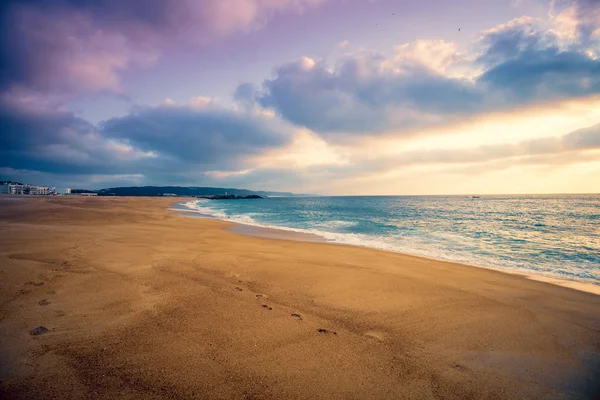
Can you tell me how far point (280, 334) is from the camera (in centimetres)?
482

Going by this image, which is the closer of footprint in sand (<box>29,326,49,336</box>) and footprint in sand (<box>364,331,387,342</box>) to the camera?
footprint in sand (<box>29,326,49,336</box>)

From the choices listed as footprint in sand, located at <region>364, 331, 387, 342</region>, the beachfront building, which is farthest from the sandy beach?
the beachfront building

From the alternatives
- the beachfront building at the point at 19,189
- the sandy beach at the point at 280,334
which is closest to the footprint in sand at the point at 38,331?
the sandy beach at the point at 280,334

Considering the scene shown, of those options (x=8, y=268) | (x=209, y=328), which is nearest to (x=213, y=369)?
(x=209, y=328)

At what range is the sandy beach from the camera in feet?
11.7

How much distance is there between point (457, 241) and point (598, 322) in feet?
46.6

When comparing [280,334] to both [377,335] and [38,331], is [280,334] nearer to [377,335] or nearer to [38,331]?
[377,335]

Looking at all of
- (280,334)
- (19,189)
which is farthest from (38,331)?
(19,189)

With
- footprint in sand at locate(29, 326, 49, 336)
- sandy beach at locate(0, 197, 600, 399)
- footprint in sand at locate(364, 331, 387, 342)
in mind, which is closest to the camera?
sandy beach at locate(0, 197, 600, 399)

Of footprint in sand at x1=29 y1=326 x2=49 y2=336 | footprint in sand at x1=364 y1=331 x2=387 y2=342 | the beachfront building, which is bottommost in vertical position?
footprint in sand at x1=364 y1=331 x2=387 y2=342

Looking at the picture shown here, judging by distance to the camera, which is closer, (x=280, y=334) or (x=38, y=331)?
(x=38, y=331)

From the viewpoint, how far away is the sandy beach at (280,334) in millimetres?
3564

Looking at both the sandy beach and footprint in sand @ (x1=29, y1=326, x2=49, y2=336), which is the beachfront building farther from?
footprint in sand @ (x1=29, y1=326, x2=49, y2=336)

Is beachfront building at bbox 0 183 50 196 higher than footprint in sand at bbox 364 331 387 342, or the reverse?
beachfront building at bbox 0 183 50 196
